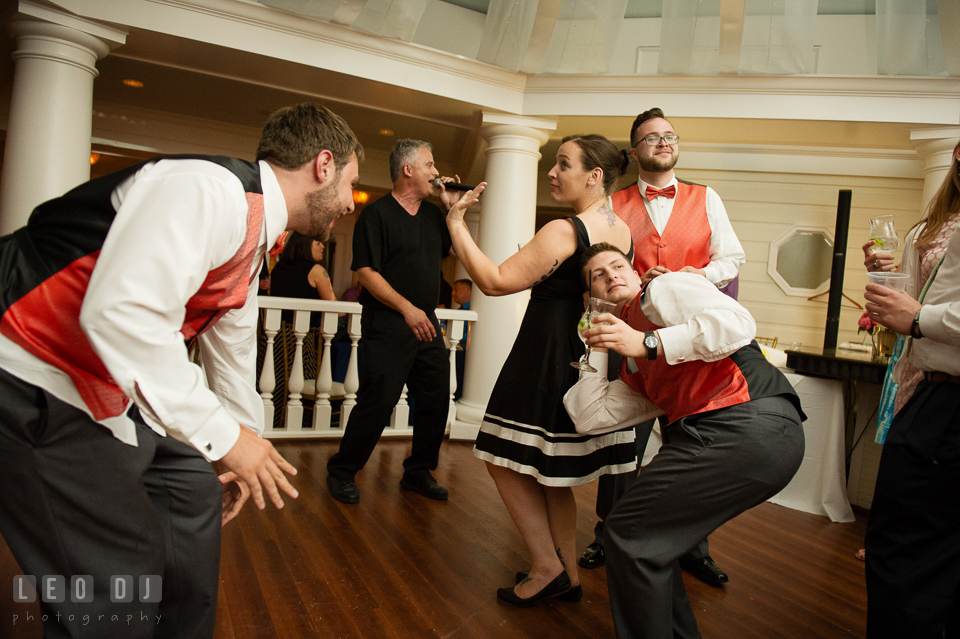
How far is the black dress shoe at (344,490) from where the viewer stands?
9.32 feet

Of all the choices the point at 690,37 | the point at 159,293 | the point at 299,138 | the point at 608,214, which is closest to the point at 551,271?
the point at 608,214

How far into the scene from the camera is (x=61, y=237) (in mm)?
1070

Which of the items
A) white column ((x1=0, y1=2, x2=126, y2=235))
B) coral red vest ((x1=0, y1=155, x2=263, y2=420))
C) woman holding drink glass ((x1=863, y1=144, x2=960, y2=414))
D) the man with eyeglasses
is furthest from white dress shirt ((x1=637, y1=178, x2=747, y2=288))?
white column ((x1=0, y1=2, x2=126, y2=235))

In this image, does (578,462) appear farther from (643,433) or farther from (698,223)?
(698,223)

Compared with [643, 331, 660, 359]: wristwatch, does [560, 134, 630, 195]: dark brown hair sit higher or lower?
higher

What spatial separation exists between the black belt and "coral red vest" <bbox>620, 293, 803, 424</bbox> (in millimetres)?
305

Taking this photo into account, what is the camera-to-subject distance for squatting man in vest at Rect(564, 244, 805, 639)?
1.40 m

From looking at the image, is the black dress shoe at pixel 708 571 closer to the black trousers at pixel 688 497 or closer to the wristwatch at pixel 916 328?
the black trousers at pixel 688 497

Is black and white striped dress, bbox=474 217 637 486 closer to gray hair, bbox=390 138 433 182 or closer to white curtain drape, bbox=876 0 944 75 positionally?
gray hair, bbox=390 138 433 182

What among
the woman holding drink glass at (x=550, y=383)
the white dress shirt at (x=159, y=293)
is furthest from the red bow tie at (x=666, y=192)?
the white dress shirt at (x=159, y=293)

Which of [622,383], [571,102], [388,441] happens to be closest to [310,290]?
[388,441]

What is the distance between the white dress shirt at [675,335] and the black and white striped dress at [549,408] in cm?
15

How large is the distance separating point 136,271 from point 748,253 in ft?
18.9

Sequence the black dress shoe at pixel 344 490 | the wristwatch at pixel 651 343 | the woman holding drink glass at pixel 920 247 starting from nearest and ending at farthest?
the wristwatch at pixel 651 343, the woman holding drink glass at pixel 920 247, the black dress shoe at pixel 344 490
